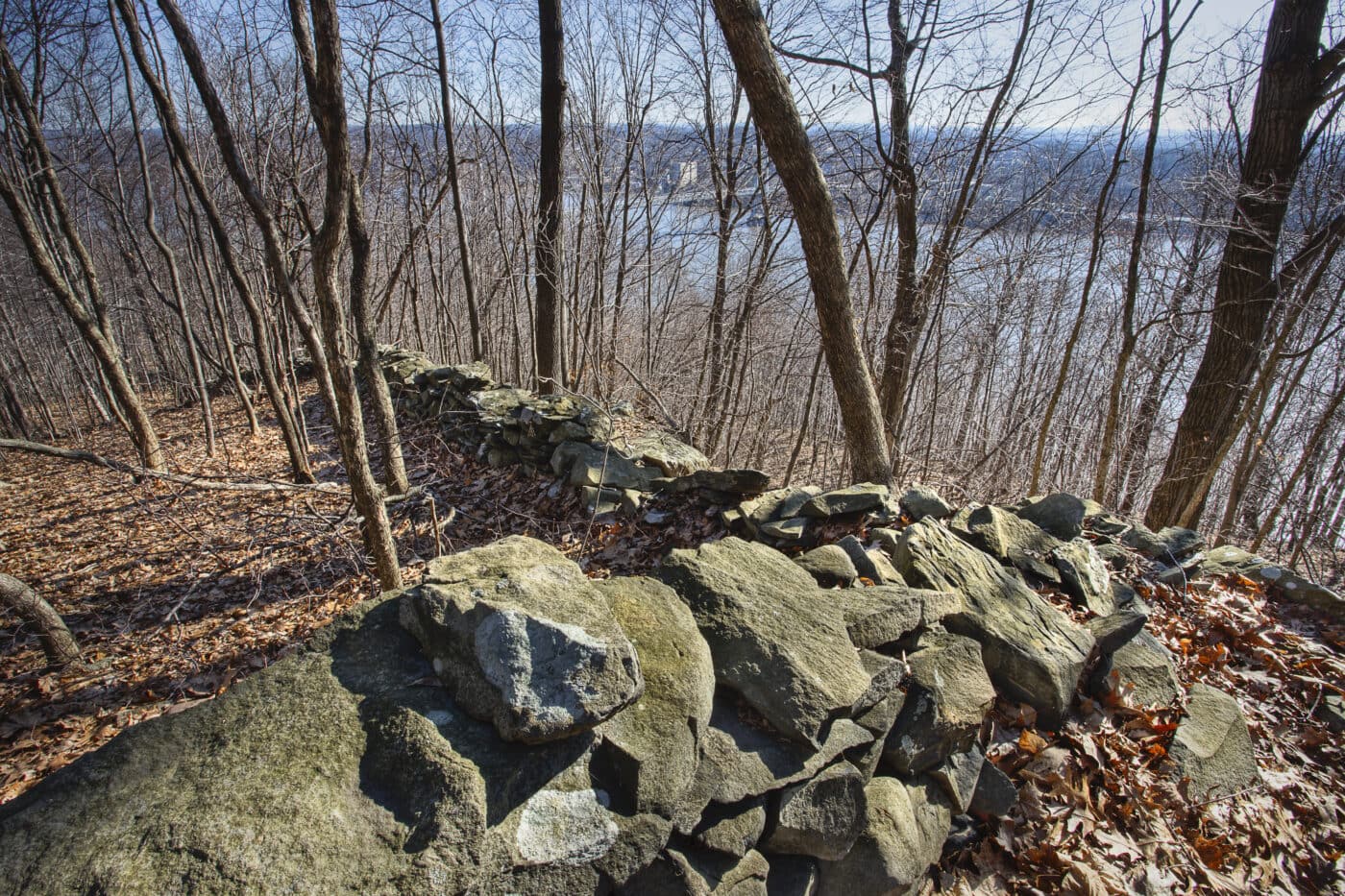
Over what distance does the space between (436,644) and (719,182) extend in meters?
8.22

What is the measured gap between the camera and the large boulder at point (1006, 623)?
274 centimetres

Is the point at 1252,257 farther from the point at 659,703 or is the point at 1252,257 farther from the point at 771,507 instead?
the point at 659,703

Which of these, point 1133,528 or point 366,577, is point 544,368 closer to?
point 366,577

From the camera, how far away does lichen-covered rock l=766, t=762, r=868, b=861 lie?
1.99m

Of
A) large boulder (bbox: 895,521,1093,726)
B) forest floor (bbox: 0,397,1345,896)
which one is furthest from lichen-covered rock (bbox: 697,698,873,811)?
large boulder (bbox: 895,521,1093,726)

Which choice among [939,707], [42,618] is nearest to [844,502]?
[939,707]

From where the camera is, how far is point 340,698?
161cm

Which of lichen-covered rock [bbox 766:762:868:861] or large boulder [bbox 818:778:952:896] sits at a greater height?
lichen-covered rock [bbox 766:762:868:861]

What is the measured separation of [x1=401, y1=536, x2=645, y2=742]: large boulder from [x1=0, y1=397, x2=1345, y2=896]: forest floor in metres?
1.83

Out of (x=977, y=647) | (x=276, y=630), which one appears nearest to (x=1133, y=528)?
(x=977, y=647)

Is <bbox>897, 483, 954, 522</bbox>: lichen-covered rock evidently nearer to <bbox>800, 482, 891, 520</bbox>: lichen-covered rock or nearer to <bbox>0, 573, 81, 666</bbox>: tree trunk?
<bbox>800, 482, 891, 520</bbox>: lichen-covered rock

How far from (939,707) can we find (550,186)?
7.83m

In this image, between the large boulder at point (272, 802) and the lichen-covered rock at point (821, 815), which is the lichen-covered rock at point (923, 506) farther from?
the large boulder at point (272, 802)

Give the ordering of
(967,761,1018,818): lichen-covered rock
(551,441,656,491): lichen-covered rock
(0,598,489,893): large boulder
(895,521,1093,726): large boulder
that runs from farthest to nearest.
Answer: (551,441,656,491): lichen-covered rock
(895,521,1093,726): large boulder
(967,761,1018,818): lichen-covered rock
(0,598,489,893): large boulder
